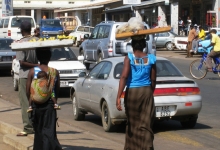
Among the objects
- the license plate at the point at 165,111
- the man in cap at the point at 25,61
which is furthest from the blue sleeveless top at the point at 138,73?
the license plate at the point at 165,111

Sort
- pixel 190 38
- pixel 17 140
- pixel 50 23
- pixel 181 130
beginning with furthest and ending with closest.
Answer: pixel 50 23
pixel 190 38
pixel 181 130
pixel 17 140

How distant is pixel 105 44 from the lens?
876 inches

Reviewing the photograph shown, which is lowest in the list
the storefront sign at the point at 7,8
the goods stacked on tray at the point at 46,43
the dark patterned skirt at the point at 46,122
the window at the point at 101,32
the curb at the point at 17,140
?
the curb at the point at 17,140

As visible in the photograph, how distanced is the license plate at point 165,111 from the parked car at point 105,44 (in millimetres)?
10253

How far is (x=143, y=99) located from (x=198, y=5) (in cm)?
3446

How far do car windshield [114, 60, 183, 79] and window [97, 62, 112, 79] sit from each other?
230mm

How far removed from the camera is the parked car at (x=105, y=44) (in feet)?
71.9

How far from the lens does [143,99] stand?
7.10 m

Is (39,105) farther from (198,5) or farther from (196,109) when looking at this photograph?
(198,5)

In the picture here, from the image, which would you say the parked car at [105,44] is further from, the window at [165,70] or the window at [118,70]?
the window at [118,70]

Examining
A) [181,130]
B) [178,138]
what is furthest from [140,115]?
[181,130]

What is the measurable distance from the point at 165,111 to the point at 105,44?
39.1 ft

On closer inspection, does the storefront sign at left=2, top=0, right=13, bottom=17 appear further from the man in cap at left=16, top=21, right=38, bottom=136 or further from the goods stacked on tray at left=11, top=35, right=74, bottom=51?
the goods stacked on tray at left=11, top=35, right=74, bottom=51

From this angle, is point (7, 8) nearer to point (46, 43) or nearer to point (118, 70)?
point (118, 70)
